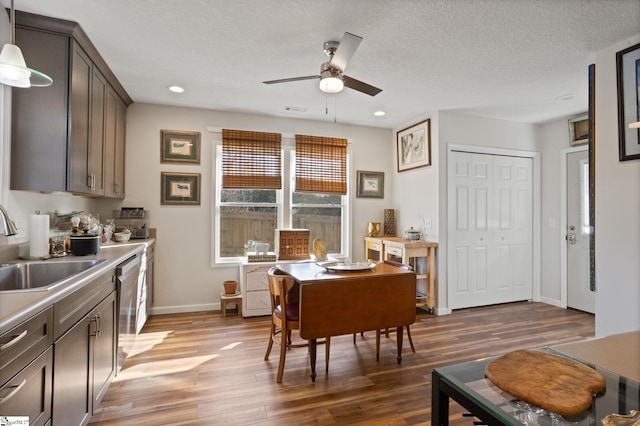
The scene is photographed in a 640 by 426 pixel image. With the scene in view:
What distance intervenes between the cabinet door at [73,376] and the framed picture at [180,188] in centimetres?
227

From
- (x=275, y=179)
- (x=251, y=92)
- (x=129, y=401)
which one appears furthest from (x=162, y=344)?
(x=251, y=92)

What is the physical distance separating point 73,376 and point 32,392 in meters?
0.37

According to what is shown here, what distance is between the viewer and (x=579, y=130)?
12.7 ft

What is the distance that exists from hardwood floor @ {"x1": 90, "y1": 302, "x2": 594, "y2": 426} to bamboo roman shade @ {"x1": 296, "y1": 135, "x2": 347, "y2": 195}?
1910mm

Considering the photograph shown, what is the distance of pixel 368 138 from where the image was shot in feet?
15.2

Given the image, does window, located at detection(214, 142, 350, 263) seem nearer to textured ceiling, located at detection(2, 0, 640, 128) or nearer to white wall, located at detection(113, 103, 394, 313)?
white wall, located at detection(113, 103, 394, 313)

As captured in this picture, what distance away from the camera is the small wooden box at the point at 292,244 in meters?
4.01

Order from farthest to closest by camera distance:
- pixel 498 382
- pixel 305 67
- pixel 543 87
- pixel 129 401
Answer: pixel 543 87 < pixel 305 67 < pixel 129 401 < pixel 498 382

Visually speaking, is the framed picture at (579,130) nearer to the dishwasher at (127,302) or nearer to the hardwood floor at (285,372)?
the hardwood floor at (285,372)

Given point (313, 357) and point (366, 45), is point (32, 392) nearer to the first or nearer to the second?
point (313, 357)

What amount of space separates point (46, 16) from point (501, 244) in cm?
512

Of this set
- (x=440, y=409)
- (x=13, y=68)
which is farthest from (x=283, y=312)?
(x=13, y=68)

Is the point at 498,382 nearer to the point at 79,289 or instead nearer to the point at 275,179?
the point at 79,289

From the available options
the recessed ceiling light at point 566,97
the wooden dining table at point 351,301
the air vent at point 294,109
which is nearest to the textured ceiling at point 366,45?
the recessed ceiling light at point 566,97
